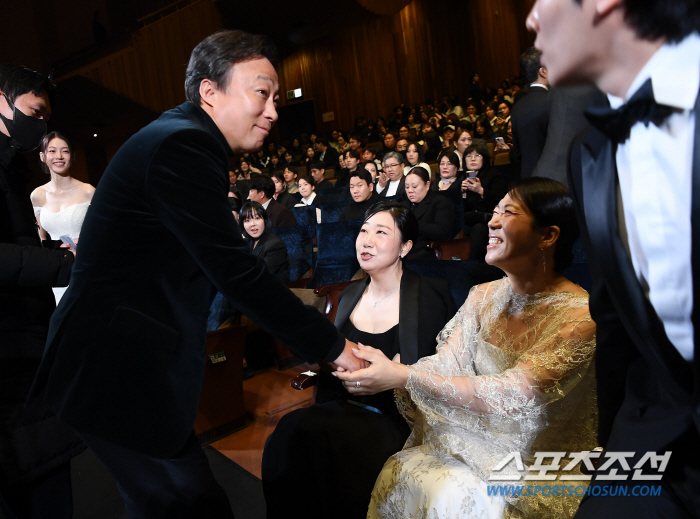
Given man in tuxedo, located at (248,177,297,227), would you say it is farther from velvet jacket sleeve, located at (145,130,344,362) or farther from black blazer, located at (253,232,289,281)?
velvet jacket sleeve, located at (145,130,344,362)

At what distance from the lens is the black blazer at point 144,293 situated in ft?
3.56

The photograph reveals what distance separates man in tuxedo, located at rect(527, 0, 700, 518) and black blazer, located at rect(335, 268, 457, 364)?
42.3 inches

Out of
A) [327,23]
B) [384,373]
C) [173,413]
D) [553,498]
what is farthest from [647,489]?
[327,23]

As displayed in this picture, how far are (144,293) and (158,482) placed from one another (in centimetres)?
42

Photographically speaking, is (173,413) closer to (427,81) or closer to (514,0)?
(427,81)

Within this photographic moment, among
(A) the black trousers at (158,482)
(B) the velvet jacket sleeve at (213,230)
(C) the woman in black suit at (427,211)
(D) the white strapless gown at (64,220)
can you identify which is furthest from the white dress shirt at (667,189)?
(C) the woman in black suit at (427,211)

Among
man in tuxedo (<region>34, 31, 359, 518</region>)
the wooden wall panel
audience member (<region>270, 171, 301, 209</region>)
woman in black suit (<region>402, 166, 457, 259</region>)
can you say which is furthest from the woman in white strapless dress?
the wooden wall panel

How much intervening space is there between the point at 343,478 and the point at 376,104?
13.6 metres

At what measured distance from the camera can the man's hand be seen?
1375 millimetres

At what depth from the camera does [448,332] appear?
1676mm

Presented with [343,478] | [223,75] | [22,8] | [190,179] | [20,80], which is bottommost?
[343,478]

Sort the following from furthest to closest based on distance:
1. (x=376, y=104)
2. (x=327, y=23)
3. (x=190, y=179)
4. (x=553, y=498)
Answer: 1. (x=376, y=104)
2. (x=327, y=23)
3. (x=553, y=498)
4. (x=190, y=179)

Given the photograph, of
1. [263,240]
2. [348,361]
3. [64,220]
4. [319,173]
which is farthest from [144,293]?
[319,173]

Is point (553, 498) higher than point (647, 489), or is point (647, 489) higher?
point (647, 489)
